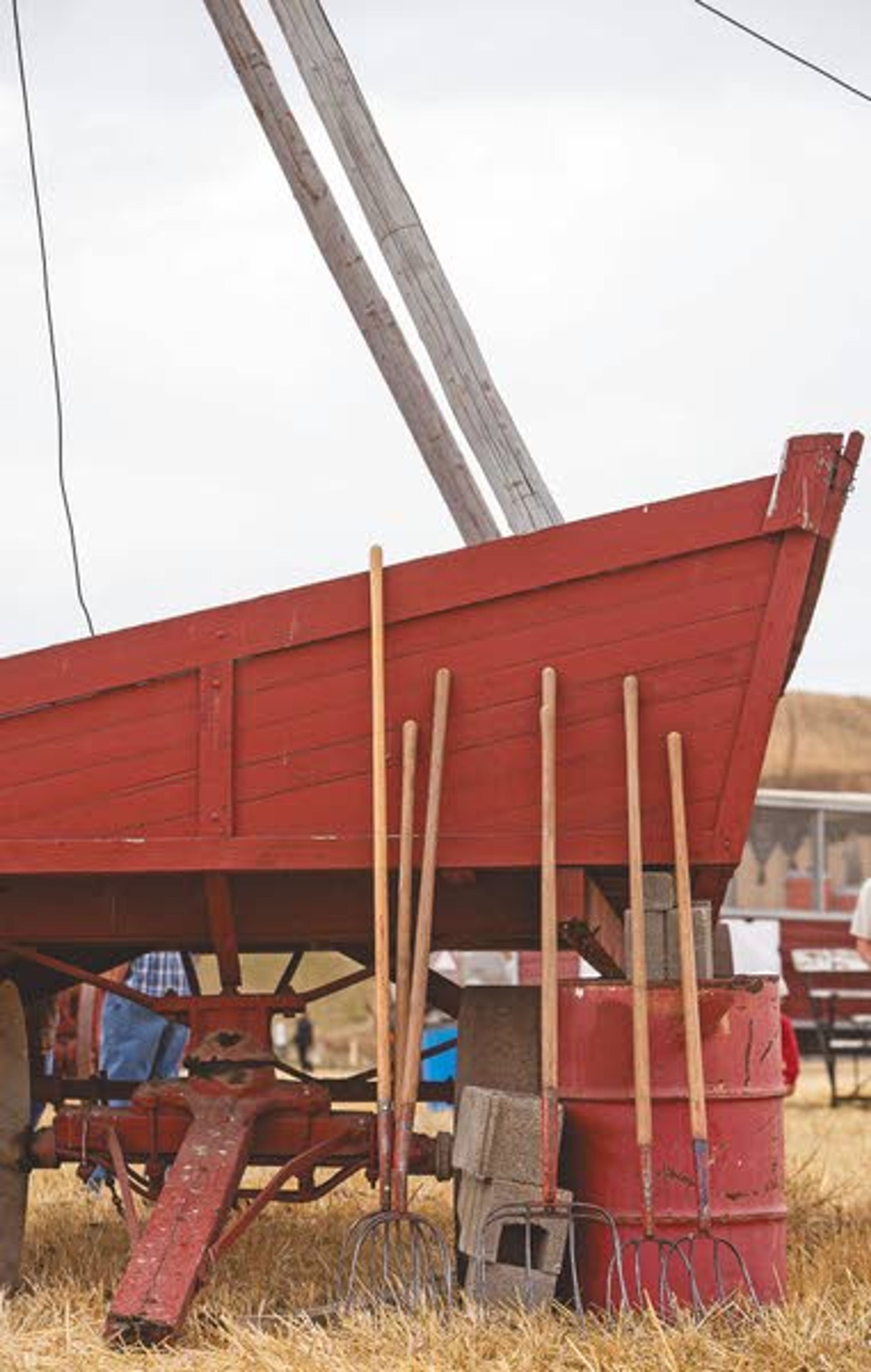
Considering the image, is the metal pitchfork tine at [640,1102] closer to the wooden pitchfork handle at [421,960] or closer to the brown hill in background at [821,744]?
the wooden pitchfork handle at [421,960]

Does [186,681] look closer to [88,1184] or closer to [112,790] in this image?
[112,790]

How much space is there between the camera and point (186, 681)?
5488 millimetres

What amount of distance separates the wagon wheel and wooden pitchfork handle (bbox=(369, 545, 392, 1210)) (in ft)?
3.86

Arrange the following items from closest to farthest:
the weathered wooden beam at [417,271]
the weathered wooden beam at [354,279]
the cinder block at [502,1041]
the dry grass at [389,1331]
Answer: the dry grass at [389,1331] → the cinder block at [502,1041] → the weathered wooden beam at [417,271] → the weathered wooden beam at [354,279]

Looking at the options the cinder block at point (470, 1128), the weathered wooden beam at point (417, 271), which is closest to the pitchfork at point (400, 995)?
the cinder block at point (470, 1128)

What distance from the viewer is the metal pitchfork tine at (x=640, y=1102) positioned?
5035mm

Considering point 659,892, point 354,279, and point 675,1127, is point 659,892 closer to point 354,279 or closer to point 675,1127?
point 675,1127

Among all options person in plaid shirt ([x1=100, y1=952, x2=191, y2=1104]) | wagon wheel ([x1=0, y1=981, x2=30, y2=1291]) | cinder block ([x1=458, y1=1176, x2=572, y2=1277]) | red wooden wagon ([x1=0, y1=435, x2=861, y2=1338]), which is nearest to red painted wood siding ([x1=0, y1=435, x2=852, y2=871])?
red wooden wagon ([x1=0, y1=435, x2=861, y2=1338])

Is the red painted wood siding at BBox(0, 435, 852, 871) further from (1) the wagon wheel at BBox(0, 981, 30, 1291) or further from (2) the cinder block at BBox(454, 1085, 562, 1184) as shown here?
(1) the wagon wheel at BBox(0, 981, 30, 1291)

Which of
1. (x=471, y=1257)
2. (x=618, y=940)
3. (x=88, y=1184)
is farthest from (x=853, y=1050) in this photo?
(x=471, y=1257)

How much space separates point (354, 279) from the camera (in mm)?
7426

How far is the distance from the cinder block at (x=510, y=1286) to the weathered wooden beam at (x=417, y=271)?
252cm

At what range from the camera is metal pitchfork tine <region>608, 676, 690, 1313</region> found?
16.5ft

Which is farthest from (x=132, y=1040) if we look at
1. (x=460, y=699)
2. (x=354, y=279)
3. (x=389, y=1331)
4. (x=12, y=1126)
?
(x=389, y=1331)
